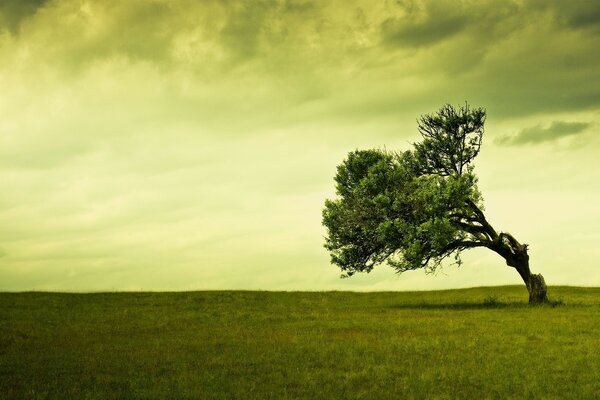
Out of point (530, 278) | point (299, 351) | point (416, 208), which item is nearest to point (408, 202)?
point (416, 208)

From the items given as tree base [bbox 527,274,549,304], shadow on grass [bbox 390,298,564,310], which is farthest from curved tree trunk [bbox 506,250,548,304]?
shadow on grass [bbox 390,298,564,310]

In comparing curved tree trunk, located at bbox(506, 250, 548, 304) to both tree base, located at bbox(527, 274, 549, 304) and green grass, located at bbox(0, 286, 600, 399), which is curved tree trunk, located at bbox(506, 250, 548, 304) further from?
green grass, located at bbox(0, 286, 600, 399)

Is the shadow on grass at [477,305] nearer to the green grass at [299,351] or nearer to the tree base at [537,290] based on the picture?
the green grass at [299,351]

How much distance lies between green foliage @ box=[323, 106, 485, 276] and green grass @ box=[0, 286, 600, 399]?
4.67m

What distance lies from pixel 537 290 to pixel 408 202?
43.8 feet

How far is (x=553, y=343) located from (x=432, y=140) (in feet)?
81.6

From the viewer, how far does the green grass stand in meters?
17.7

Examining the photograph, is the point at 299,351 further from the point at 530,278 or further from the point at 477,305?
the point at 530,278

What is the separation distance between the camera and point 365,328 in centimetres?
3180

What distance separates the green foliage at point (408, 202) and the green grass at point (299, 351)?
4668mm

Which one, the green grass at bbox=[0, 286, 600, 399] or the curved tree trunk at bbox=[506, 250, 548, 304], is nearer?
the green grass at bbox=[0, 286, 600, 399]

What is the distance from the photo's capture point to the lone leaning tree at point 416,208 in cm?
4403

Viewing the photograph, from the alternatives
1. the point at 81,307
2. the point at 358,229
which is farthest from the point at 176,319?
the point at 358,229

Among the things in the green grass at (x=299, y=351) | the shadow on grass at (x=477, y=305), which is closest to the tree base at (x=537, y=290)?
the shadow on grass at (x=477, y=305)
